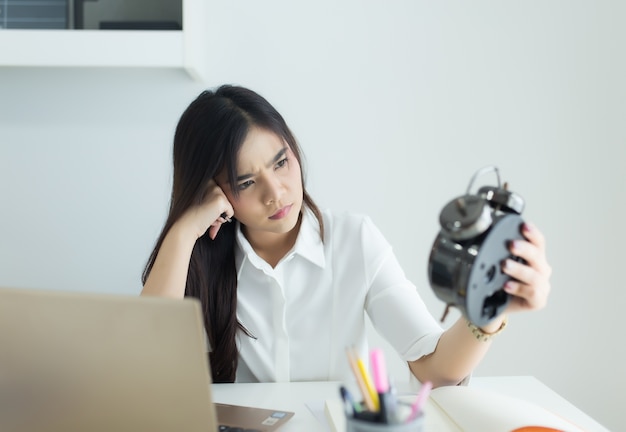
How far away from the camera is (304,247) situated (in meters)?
1.46

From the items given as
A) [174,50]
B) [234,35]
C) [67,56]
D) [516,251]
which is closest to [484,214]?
[516,251]

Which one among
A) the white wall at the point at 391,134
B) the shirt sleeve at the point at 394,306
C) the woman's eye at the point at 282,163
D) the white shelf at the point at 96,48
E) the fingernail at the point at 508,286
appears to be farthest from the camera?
the white wall at the point at 391,134

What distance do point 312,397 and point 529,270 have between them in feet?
1.48

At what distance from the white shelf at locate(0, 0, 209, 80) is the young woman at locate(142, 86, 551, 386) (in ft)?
1.03

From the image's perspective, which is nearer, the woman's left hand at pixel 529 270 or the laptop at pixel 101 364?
the laptop at pixel 101 364

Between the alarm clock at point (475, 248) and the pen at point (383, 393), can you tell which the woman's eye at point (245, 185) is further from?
the pen at point (383, 393)

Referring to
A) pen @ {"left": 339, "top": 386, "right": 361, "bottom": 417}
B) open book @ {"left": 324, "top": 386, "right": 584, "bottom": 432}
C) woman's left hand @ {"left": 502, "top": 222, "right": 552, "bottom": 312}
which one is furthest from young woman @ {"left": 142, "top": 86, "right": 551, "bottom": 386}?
pen @ {"left": 339, "top": 386, "right": 361, "bottom": 417}

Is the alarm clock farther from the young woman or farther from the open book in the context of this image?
the young woman

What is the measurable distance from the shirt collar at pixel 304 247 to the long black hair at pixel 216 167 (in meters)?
0.02

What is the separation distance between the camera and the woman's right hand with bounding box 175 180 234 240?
1412 millimetres

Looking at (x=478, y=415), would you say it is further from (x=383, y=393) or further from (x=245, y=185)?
(x=245, y=185)

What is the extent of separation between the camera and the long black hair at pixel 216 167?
137 cm

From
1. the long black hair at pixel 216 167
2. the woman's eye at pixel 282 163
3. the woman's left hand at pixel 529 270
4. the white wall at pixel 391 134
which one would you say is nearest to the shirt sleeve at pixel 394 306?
the long black hair at pixel 216 167

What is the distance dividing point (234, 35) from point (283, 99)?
8.3 inches
